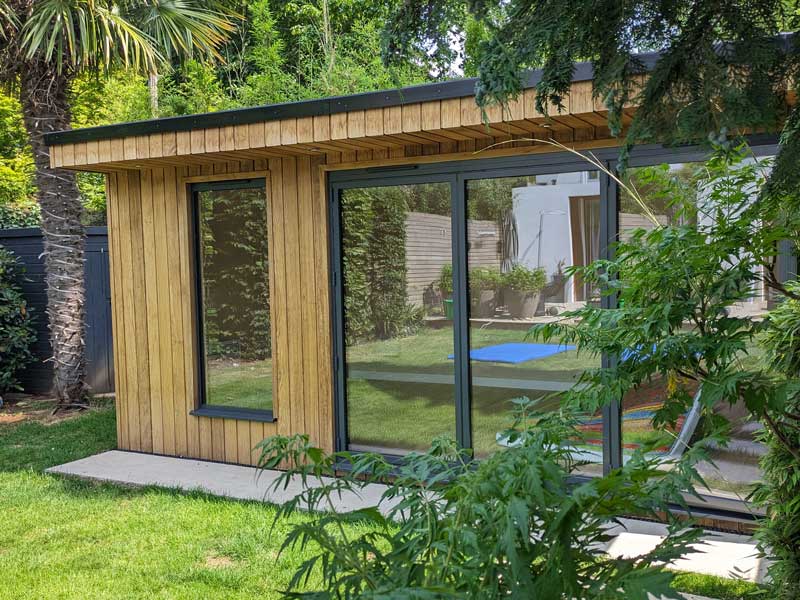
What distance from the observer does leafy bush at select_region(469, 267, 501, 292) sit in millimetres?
5215

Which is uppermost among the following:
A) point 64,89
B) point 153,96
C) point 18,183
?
point 153,96

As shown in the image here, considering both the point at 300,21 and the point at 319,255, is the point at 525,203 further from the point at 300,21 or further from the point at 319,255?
the point at 300,21

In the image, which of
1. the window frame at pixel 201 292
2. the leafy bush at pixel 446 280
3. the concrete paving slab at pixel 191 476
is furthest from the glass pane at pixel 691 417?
the window frame at pixel 201 292

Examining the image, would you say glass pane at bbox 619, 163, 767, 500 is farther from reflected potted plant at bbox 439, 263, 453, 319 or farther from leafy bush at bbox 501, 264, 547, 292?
reflected potted plant at bbox 439, 263, 453, 319

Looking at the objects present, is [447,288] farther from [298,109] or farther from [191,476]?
[191,476]

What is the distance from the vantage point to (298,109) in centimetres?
505

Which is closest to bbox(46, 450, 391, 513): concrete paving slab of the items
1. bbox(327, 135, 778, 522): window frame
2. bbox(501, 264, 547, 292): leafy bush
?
bbox(327, 135, 778, 522): window frame

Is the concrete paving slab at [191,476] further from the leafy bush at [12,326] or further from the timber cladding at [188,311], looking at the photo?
the leafy bush at [12,326]

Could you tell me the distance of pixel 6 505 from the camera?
522 cm

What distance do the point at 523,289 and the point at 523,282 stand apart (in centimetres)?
5

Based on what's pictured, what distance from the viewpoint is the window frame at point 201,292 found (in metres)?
6.05

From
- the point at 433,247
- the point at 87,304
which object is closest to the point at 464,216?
the point at 433,247

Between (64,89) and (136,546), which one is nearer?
(136,546)

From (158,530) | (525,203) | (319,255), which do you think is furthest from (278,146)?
(158,530)
